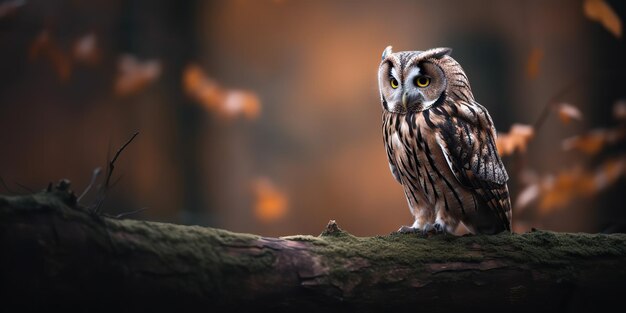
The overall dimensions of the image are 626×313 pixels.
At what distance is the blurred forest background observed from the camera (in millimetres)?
3090

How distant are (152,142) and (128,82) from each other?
323 millimetres

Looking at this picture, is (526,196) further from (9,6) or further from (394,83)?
(9,6)

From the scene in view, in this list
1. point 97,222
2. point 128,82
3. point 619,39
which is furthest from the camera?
point 619,39

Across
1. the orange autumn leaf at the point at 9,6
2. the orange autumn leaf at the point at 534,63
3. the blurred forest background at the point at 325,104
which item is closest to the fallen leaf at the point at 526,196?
the blurred forest background at the point at 325,104

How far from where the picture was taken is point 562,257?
159 centimetres

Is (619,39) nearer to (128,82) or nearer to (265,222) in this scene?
(265,222)

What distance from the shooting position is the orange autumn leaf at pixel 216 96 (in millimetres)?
3137

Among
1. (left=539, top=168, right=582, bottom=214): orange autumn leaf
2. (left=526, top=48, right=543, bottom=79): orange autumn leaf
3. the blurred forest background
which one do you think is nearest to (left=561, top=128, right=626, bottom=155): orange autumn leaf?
the blurred forest background

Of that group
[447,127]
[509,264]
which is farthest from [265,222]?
[509,264]

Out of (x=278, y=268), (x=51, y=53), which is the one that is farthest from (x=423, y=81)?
(x=51, y=53)

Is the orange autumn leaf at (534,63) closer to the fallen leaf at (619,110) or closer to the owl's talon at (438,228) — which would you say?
the fallen leaf at (619,110)

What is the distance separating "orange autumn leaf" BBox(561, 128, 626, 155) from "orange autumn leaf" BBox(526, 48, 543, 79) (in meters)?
0.39

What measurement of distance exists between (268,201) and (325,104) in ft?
1.93

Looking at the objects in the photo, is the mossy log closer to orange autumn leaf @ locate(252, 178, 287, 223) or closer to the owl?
the owl
